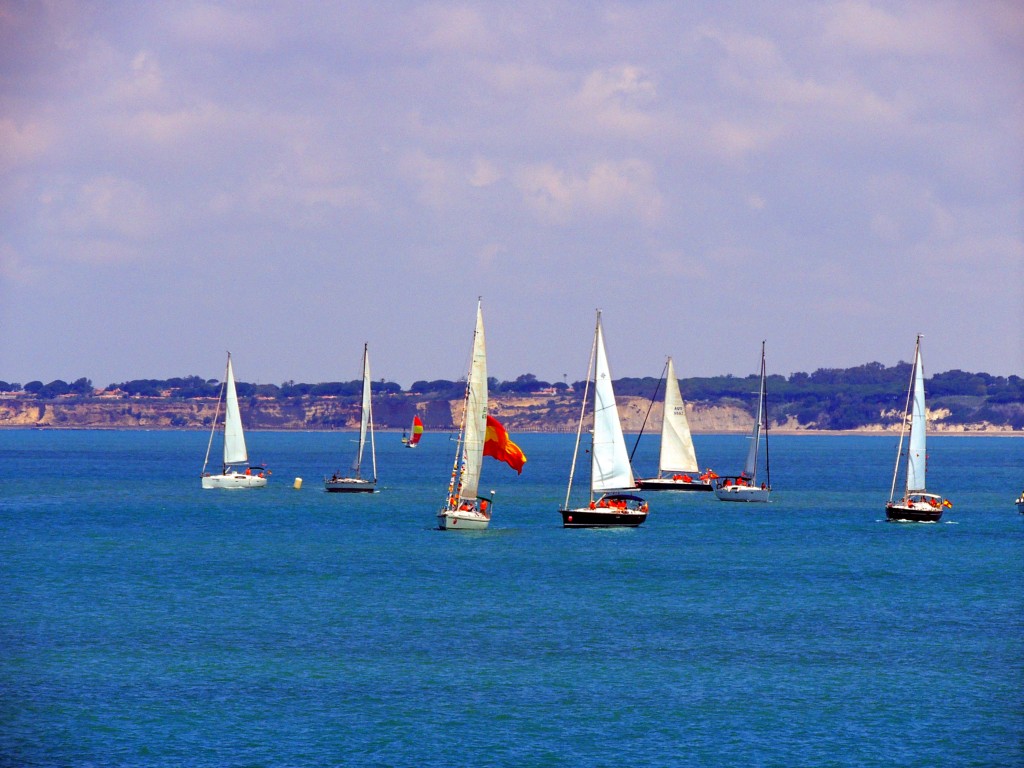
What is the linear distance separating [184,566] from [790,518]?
2212 inches


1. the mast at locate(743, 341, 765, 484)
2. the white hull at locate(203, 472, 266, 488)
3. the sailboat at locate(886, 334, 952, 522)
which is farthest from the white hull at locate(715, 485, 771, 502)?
the white hull at locate(203, 472, 266, 488)

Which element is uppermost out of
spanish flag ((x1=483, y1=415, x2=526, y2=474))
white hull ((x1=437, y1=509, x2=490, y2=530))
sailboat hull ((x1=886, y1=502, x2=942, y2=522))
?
spanish flag ((x1=483, y1=415, x2=526, y2=474))

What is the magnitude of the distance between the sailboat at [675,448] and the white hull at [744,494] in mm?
9172

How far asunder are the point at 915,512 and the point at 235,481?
238ft

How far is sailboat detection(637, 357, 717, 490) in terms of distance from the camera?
14400 cm

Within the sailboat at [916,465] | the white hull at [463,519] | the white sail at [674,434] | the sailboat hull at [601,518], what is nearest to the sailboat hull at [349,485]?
the white sail at [674,434]

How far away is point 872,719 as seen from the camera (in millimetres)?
45625

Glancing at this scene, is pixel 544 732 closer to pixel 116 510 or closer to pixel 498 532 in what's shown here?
pixel 498 532

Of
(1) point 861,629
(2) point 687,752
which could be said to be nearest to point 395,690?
(2) point 687,752

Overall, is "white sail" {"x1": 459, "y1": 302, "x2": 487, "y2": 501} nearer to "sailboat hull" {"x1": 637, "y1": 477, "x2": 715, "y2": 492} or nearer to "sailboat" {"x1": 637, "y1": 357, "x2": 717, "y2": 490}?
"sailboat" {"x1": 637, "y1": 357, "x2": 717, "y2": 490}

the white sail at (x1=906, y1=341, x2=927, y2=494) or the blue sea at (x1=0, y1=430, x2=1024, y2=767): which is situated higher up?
the white sail at (x1=906, y1=341, x2=927, y2=494)

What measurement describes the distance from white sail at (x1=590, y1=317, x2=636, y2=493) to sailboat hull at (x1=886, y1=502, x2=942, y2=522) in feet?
75.7

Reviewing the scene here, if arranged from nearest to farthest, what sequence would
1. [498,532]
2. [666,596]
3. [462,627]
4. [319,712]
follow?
[319,712] → [462,627] → [666,596] → [498,532]

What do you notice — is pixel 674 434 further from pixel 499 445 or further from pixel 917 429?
pixel 499 445
